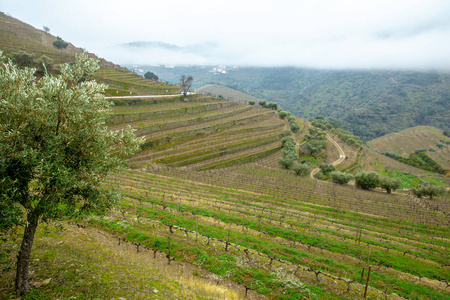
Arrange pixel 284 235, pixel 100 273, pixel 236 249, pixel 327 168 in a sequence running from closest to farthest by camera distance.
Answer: pixel 100 273
pixel 236 249
pixel 284 235
pixel 327 168

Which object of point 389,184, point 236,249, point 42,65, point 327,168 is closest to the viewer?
point 236,249

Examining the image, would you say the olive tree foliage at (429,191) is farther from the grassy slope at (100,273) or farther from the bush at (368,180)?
the grassy slope at (100,273)

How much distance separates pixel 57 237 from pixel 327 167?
276ft

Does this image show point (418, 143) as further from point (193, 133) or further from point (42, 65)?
point (42, 65)

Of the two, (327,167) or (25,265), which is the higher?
(25,265)

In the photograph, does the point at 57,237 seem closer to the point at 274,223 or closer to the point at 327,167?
the point at 274,223

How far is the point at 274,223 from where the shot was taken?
2405 centimetres

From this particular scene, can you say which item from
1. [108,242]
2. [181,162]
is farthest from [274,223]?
[181,162]

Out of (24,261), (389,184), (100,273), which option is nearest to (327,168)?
(389,184)

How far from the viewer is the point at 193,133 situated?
70.4m

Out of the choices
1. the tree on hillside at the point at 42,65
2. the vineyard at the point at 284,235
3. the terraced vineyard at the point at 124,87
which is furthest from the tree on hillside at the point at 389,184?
the tree on hillside at the point at 42,65

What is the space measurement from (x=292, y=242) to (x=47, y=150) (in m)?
19.5

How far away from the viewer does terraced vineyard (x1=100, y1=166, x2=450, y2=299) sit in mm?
13695

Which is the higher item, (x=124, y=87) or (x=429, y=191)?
(x=124, y=87)
